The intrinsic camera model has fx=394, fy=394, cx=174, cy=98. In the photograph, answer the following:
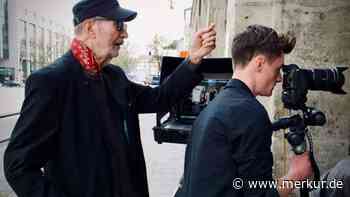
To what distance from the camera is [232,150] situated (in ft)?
4.95

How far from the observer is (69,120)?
1.66 m

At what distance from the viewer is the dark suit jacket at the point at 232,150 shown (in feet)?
4.87

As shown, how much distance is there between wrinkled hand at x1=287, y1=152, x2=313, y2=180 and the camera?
5.36 ft

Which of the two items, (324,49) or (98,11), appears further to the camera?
(324,49)

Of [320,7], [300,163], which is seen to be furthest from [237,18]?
[300,163]

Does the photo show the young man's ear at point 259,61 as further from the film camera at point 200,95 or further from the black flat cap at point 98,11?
the film camera at point 200,95

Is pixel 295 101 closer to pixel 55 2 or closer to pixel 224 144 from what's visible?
pixel 224 144

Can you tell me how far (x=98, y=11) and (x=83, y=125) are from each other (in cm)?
52

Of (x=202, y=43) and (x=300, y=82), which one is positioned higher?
(x=202, y=43)

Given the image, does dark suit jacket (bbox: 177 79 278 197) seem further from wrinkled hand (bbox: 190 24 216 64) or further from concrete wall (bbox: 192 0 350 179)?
concrete wall (bbox: 192 0 350 179)

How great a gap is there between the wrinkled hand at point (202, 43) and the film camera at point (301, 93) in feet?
1.28

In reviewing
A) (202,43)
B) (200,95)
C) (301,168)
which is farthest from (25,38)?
(301,168)

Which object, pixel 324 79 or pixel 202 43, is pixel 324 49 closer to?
pixel 324 79

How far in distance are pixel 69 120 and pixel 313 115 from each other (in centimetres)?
112
